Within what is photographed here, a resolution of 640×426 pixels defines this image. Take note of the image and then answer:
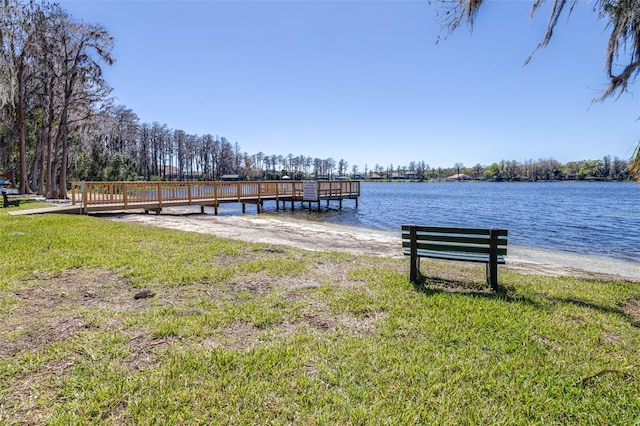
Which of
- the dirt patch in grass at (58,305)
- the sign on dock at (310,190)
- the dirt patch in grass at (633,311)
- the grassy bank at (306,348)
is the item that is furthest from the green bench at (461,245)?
the sign on dock at (310,190)

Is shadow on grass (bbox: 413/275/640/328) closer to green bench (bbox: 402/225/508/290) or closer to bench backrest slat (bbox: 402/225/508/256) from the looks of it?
green bench (bbox: 402/225/508/290)

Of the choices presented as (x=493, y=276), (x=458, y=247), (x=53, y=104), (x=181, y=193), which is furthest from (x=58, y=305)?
(x=53, y=104)

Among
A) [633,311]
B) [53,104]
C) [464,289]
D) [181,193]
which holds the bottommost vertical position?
[633,311]

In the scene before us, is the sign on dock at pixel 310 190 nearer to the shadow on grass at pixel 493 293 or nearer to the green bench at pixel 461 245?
the shadow on grass at pixel 493 293

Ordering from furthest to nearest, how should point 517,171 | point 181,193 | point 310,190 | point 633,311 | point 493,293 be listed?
Answer: point 517,171 → point 310,190 → point 181,193 → point 493,293 → point 633,311

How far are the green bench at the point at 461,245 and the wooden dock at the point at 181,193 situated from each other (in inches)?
525

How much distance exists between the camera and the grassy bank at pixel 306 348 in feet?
7.22

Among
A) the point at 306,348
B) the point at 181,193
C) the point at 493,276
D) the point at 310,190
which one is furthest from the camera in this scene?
the point at 310,190

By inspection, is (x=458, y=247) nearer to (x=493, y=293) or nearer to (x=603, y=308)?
(x=493, y=293)

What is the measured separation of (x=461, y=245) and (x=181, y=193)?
16305 mm

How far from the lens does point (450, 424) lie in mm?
2090

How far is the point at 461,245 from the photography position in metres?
4.70

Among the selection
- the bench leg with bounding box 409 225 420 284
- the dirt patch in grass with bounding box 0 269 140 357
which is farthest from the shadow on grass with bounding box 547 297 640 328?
the dirt patch in grass with bounding box 0 269 140 357

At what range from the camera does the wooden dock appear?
14602mm
